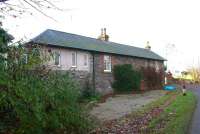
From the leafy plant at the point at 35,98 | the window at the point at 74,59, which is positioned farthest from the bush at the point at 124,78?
the leafy plant at the point at 35,98

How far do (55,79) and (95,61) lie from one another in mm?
22202

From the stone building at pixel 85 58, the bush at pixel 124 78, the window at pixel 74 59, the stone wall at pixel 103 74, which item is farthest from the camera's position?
the bush at pixel 124 78

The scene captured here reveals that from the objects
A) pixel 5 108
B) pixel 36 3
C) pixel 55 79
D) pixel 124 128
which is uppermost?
pixel 36 3

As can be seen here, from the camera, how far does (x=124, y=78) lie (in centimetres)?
3475

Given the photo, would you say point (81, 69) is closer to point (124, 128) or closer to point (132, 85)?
point (132, 85)

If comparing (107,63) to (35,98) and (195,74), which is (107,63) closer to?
(35,98)

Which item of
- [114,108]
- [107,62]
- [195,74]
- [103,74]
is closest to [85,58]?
[103,74]

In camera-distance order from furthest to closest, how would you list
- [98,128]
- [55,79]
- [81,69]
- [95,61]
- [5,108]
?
[95,61] < [81,69] < [98,128] < [55,79] < [5,108]

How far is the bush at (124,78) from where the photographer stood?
34625mm

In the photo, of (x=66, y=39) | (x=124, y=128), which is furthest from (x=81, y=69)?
(x=124, y=128)

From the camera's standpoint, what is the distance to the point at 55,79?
10.1 metres

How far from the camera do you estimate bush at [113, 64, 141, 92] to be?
34625mm

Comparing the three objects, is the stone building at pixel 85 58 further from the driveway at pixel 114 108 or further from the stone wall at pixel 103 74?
the driveway at pixel 114 108

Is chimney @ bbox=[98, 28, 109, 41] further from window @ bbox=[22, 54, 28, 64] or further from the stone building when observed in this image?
window @ bbox=[22, 54, 28, 64]
